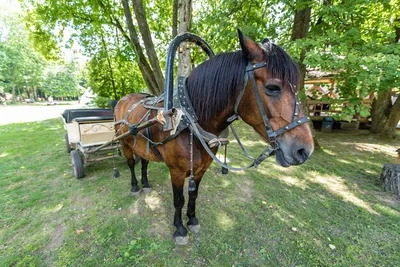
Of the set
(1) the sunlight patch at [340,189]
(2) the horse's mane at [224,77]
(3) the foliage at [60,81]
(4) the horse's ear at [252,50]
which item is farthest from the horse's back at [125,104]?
(3) the foliage at [60,81]

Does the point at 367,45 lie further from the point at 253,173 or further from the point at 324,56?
the point at 253,173

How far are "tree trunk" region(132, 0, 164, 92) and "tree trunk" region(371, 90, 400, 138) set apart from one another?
9328 millimetres

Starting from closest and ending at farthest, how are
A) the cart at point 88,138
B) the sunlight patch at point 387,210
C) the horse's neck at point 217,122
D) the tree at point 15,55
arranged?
the horse's neck at point 217,122 < the sunlight patch at point 387,210 < the cart at point 88,138 < the tree at point 15,55

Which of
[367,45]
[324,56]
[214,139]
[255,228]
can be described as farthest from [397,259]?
[367,45]

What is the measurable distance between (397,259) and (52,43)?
40.8ft

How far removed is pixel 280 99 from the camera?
4.18 feet

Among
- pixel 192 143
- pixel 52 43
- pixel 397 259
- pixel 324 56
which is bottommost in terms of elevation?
pixel 397 259

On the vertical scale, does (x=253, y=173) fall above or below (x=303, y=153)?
below

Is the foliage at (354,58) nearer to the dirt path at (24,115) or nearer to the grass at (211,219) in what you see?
the grass at (211,219)

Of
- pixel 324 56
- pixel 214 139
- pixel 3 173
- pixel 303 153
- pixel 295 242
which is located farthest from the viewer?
pixel 3 173

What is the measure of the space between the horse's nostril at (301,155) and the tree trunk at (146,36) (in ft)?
17.8

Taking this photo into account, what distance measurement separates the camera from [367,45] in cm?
335

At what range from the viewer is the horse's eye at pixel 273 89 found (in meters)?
1.26

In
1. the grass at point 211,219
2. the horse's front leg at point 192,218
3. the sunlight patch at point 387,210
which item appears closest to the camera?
the grass at point 211,219
